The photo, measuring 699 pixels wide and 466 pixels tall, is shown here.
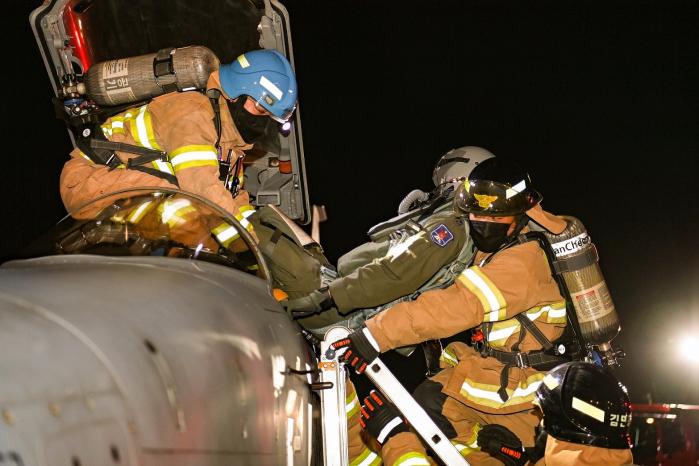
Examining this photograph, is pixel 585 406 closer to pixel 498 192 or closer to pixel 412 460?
pixel 412 460

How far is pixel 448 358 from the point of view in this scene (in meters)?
3.71

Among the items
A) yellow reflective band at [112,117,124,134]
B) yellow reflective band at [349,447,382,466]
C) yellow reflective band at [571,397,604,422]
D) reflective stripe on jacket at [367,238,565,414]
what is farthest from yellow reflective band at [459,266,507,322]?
yellow reflective band at [112,117,124,134]

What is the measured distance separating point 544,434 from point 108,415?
2.39 meters

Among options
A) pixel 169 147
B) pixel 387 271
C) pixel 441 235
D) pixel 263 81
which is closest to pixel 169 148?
pixel 169 147

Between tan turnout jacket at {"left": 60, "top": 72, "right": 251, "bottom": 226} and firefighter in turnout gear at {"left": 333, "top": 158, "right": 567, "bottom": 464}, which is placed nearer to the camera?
tan turnout jacket at {"left": 60, "top": 72, "right": 251, "bottom": 226}

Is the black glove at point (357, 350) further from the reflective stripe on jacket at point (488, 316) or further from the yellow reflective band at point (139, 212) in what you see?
the yellow reflective band at point (139, 212)

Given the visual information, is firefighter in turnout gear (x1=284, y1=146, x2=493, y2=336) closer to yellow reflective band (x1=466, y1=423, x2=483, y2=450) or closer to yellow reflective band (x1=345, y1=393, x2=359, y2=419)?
yellow reflective band (x1=345, y1=393, x2=359, y2=419)

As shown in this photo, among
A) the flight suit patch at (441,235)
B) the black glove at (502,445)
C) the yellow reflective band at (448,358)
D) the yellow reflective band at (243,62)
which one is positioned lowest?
the black glove at (502,445)

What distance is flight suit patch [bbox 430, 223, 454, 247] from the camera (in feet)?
10.3

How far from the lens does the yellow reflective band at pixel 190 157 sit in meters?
2.81

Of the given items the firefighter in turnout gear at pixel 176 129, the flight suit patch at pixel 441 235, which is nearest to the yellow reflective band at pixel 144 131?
the firefighter in turnout gear at pixel 176 129

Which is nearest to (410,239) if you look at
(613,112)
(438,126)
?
(438,126)

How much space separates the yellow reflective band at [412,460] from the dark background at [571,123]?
199 inches

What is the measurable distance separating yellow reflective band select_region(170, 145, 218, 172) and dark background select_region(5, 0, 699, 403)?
16.0 ft
